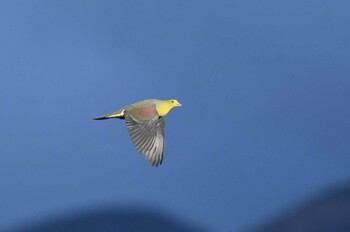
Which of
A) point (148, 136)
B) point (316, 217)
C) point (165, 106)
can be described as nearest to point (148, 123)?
point (148, 136)

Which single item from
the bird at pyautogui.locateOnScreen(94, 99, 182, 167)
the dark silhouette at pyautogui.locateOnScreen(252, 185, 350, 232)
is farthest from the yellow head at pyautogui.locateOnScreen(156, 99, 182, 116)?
the dark silhouette at pyautogui.locateOnScreen(252, 185, 350, 232)

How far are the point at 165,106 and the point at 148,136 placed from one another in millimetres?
582

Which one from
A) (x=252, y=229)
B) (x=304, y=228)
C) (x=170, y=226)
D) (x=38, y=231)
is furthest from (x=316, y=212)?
(x=38, y=231)

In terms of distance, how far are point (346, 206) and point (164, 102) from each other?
27.0ft

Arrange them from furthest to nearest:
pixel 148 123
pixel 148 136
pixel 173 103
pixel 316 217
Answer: pixel 316 217 < pixel 173 103 < pixel 148 123 < pixel 148 136

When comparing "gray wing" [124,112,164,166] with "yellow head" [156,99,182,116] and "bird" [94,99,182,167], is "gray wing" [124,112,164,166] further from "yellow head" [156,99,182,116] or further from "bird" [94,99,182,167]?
"yellow head" [156,99,182,116]

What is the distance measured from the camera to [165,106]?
7.99 m

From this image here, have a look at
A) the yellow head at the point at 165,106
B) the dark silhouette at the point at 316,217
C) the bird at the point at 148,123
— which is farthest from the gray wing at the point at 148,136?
the dark silhouette at the point at 316,217

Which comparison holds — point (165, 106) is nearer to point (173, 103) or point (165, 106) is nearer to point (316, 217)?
point (173, 103)

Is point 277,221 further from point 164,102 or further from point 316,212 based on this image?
point 164,102

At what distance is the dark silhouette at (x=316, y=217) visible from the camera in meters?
13.8

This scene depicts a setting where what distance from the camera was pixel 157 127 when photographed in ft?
25.6

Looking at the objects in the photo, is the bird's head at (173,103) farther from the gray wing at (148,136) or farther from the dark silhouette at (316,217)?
the dark silhouette at (316,217)

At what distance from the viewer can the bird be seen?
741cm
